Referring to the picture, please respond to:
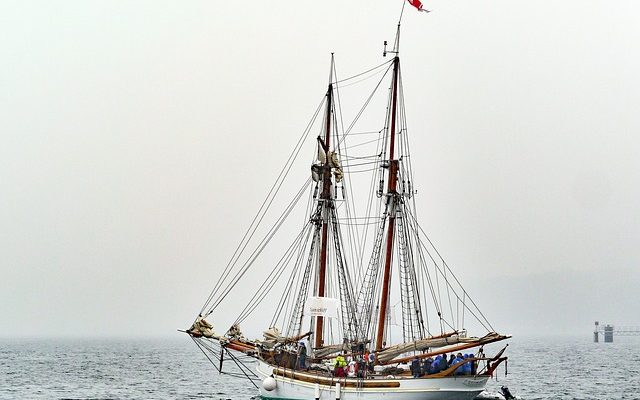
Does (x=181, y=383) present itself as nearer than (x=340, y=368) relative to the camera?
No

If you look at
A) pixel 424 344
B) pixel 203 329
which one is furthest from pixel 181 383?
pixel 424 344

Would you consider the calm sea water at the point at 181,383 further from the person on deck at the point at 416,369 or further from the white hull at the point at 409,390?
the person on deck at the point at 416,369

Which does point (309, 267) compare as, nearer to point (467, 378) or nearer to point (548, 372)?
point (467, 378)

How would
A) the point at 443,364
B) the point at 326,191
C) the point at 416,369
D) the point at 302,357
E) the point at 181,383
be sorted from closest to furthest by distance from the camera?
1. the point at 443,364
2. the point at 416,369
3. the point at 302,357
4. the point at 326,191
5. the point at 181,383

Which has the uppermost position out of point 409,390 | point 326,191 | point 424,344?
point 326,191

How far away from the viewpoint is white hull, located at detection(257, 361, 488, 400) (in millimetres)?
50625

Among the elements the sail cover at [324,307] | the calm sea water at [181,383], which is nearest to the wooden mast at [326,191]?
the sail cover at [324,307]

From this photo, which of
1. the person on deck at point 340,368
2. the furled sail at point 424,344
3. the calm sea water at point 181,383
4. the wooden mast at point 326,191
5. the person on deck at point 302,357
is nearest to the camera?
the person on deck at point 340,368

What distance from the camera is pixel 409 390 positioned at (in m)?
50.9

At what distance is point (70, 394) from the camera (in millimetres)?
74875

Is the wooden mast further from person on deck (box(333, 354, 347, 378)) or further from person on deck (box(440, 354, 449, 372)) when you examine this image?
person on deck (box(440, 354, 449, 372))

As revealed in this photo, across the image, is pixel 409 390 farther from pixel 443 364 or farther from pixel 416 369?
pixel 443 364

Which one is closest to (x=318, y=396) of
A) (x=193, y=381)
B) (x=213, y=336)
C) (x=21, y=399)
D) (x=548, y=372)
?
(x=213, y=336)

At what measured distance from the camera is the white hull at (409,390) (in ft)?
166
